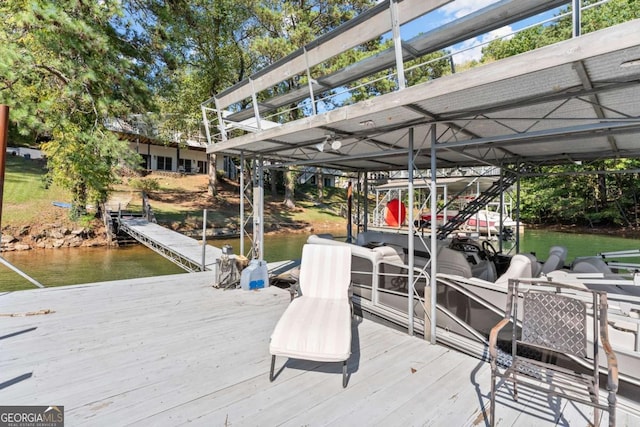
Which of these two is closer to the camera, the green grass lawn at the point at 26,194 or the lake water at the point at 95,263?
the lake water at the point at 95,263

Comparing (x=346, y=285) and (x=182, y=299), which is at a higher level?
(x=346, y=285)

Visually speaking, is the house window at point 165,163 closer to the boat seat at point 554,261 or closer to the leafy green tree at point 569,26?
Result: the leafy green tree at point 569,26

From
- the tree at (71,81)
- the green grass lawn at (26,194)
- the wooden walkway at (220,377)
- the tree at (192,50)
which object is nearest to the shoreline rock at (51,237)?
the green grass lawn at (26,194)

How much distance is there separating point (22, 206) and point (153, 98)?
7.90 meters

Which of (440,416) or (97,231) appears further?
(97,231)

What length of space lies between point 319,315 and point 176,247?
7.30 meters

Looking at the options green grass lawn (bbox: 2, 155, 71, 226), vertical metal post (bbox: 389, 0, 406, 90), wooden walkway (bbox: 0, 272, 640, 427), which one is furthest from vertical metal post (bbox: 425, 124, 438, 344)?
green grass lawn (bbox: 2, 155, 71, 226)

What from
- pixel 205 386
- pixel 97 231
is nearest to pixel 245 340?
pixel 205 386

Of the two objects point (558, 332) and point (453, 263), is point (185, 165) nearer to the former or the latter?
point (453, 263)

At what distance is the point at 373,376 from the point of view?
9.00ft

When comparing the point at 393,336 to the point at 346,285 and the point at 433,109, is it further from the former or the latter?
the point at 433,109

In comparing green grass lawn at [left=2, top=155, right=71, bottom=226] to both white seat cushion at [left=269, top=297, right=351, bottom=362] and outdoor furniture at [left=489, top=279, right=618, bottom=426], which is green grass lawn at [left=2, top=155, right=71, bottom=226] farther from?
outdoor furniture at [left=489, top=279, right=618, bottom=426]

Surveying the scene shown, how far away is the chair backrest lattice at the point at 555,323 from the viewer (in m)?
2.10

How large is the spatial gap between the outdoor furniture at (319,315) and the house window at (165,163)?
27.1 meters
